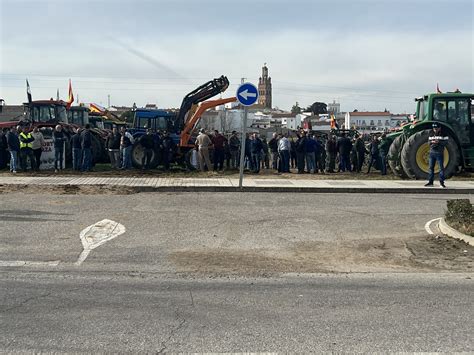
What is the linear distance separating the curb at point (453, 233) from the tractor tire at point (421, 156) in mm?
8617

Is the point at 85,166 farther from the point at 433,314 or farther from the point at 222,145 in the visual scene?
the point at 433,314

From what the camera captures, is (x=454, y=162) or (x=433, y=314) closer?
(x=433, y=314)

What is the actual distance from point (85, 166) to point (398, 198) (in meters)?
11.1

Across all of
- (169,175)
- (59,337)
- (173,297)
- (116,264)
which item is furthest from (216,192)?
(59,337)

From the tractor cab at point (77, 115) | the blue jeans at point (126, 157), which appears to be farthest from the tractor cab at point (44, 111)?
the blue jeans at point (126, 157)

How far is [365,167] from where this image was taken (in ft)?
81.7

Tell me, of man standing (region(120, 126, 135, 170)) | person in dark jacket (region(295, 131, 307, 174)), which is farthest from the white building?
man standing (region(120, 126, 135, 170))

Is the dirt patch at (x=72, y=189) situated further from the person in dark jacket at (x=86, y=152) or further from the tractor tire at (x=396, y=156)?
the tractor tire at (x=396, y=156)

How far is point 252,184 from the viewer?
55.8ft

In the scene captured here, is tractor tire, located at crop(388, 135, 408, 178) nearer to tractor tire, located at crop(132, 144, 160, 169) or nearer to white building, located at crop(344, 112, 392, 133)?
tractor tire, located at crop(132, 144, 160, 169)

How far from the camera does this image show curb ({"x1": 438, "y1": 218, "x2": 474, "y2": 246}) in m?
9.18

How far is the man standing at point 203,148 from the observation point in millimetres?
21016

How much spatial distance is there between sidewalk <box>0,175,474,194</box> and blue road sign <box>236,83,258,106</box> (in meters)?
2.36

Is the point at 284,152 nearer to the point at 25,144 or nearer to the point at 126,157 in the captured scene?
the point at 126,157
